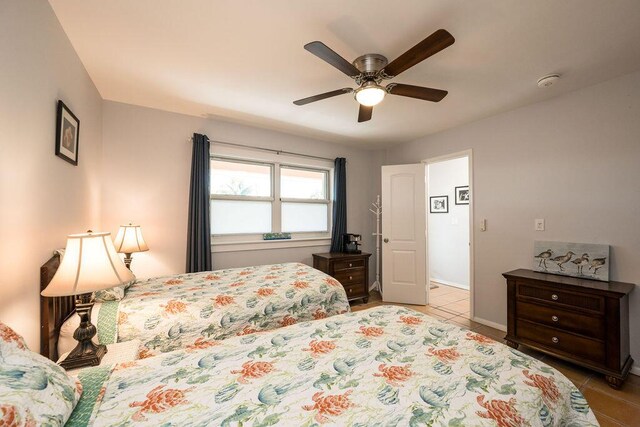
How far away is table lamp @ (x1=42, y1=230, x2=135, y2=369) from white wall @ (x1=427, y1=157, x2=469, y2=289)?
4.80 m

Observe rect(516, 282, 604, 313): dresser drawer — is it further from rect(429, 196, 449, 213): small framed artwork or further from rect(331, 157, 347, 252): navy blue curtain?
rect(429, 196, 449, 213): small framed artwork

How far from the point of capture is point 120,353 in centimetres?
144

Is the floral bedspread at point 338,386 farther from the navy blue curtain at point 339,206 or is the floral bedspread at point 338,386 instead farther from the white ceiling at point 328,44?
the navy blue curtain at point 339,206

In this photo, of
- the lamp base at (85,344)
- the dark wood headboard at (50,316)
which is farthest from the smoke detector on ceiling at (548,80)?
the dark wood headboard at (50,316)

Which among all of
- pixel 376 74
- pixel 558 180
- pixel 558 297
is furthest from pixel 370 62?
pixel 558 297

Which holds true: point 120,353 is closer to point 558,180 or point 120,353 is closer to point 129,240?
point 129,240

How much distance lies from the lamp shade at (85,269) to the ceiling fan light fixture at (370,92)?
1817 millimetres

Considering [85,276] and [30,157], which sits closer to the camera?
[85,276]

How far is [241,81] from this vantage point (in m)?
2.44

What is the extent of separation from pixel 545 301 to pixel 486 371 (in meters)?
1.90

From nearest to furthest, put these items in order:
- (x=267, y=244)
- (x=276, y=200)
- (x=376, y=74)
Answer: (x=376, y=74) → (x=267, y=244) → (x=276, y=200)

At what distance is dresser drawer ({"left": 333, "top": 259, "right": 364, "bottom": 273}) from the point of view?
3.81 metres

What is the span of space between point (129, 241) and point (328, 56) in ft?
8.19

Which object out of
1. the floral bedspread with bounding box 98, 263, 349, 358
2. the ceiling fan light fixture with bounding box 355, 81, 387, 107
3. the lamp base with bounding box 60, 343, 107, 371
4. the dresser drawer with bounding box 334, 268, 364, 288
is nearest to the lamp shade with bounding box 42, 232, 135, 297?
the lamp base with bounding box 60, 343, 107, 371
